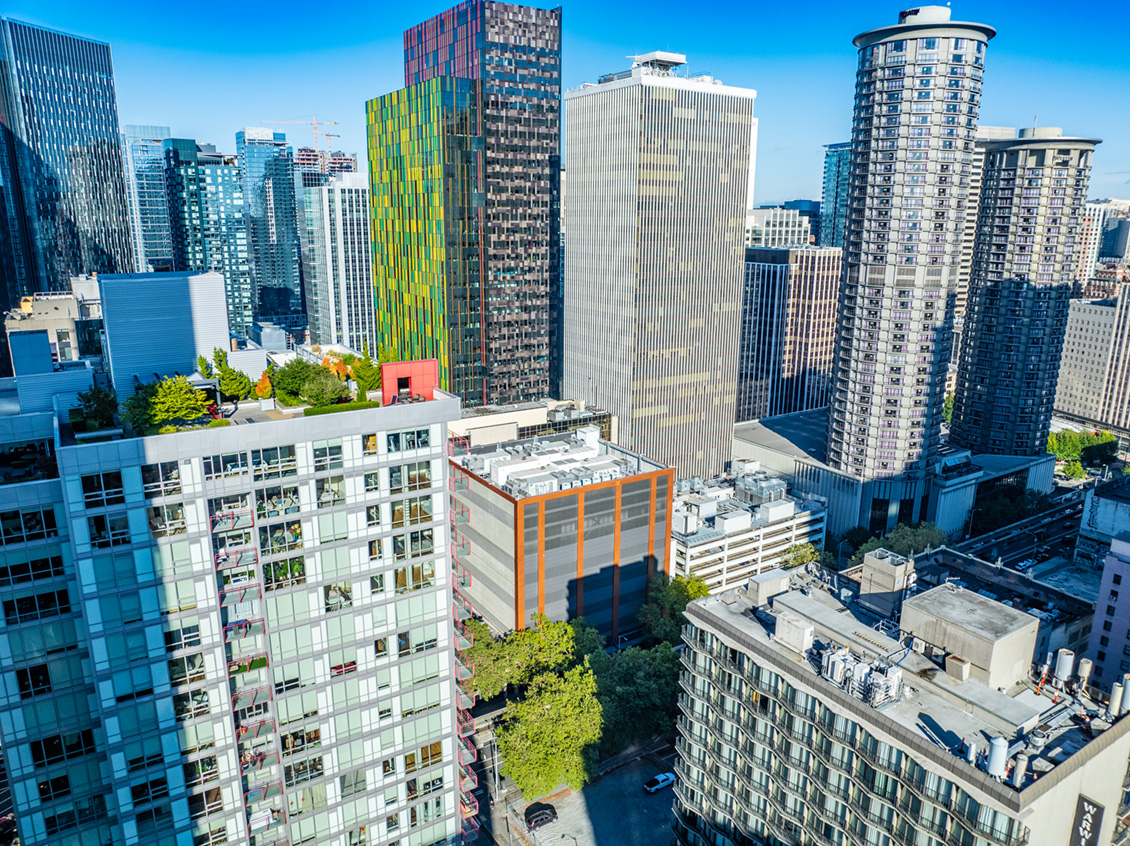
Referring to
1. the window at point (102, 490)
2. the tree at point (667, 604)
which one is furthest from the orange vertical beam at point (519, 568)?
the window at point (102, 490)

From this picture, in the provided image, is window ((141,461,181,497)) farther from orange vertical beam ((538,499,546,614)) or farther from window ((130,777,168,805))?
orange vertical beam ((538,499,546,614))

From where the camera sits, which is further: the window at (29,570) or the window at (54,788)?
the window at (54,788)

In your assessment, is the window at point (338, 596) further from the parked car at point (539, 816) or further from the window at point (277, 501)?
the parked car at point (539, 816)

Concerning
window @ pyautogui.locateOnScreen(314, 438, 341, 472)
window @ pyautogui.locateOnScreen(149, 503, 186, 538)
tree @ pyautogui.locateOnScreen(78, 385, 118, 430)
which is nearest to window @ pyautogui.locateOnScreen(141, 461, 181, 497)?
window @ pyautogui.locateOnScreen(149, 503, 186, 538)

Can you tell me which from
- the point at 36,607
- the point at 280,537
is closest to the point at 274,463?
the point at 280,537

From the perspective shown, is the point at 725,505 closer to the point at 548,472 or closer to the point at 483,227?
the point at 548,472

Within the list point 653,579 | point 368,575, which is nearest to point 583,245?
point 653,579
